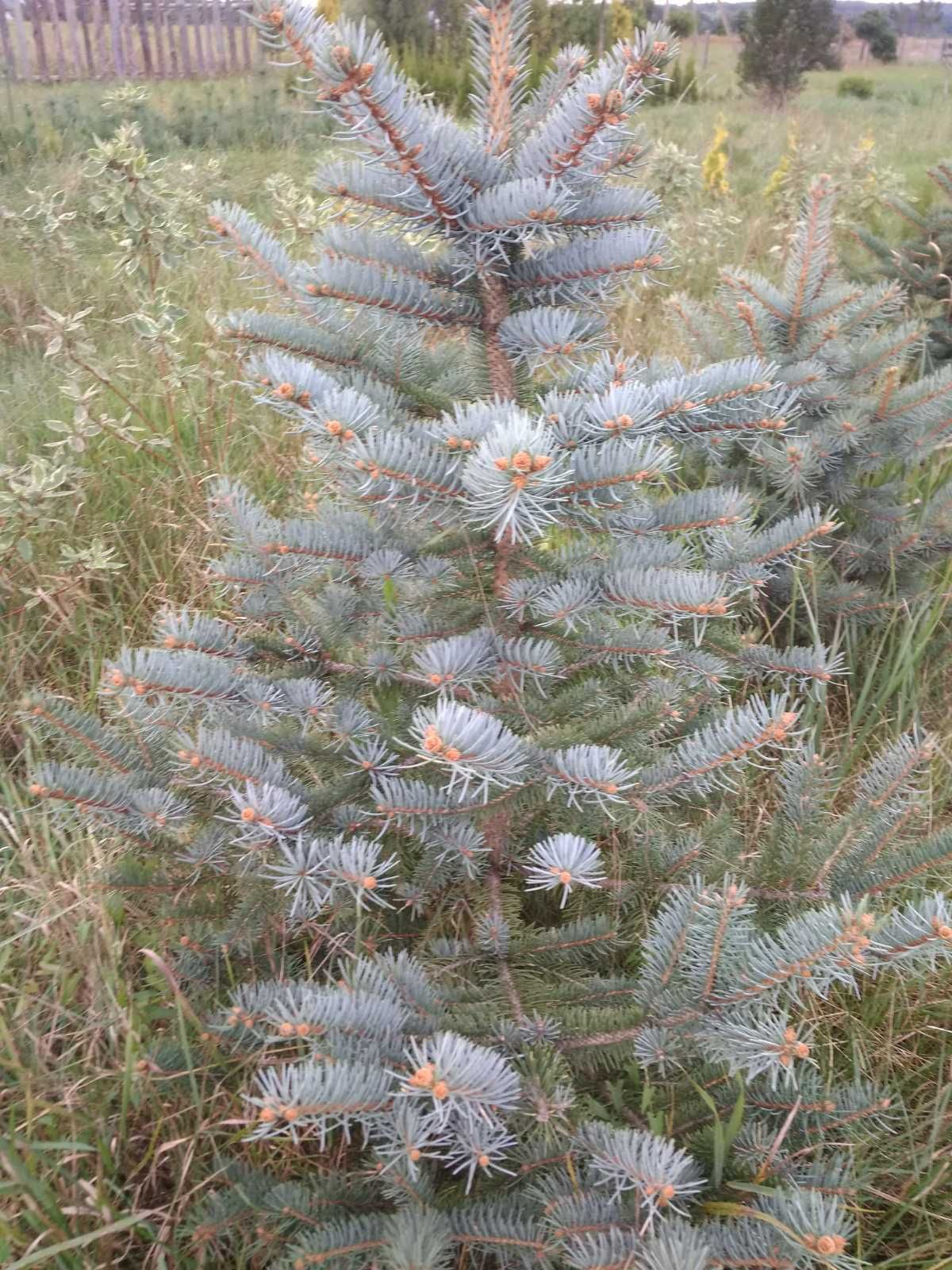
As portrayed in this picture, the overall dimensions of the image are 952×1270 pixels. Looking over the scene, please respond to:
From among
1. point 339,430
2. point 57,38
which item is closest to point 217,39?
point 57,38

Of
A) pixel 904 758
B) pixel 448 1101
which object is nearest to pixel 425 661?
pixel 448 1101

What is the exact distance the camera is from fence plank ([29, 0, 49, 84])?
25.3 ft

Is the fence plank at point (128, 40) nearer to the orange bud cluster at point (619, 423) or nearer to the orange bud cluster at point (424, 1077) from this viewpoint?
the orange bud cluster at point (619, 423)

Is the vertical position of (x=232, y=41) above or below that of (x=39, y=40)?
above

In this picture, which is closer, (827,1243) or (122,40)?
(827,1243)

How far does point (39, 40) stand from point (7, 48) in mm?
517

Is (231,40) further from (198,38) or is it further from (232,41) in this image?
(198,38)

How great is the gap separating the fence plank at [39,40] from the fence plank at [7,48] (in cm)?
21

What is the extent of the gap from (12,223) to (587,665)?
359cm

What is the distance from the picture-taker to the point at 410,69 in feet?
31.4

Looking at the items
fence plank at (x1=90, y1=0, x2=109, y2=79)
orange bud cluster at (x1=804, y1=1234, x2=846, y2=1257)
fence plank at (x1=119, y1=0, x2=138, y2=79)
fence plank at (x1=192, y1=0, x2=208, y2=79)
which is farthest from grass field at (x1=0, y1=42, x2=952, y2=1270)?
fence plank at (x1=192, y1=0, x2=208, y2=79)

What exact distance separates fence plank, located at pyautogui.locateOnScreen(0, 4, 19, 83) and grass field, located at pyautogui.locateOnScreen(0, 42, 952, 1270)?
5.25ft

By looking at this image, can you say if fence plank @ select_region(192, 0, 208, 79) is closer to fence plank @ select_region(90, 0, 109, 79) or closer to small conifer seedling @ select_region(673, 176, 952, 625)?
fence plank @ select_region(90, 0, 109, 79)

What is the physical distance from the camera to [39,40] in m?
7.96
